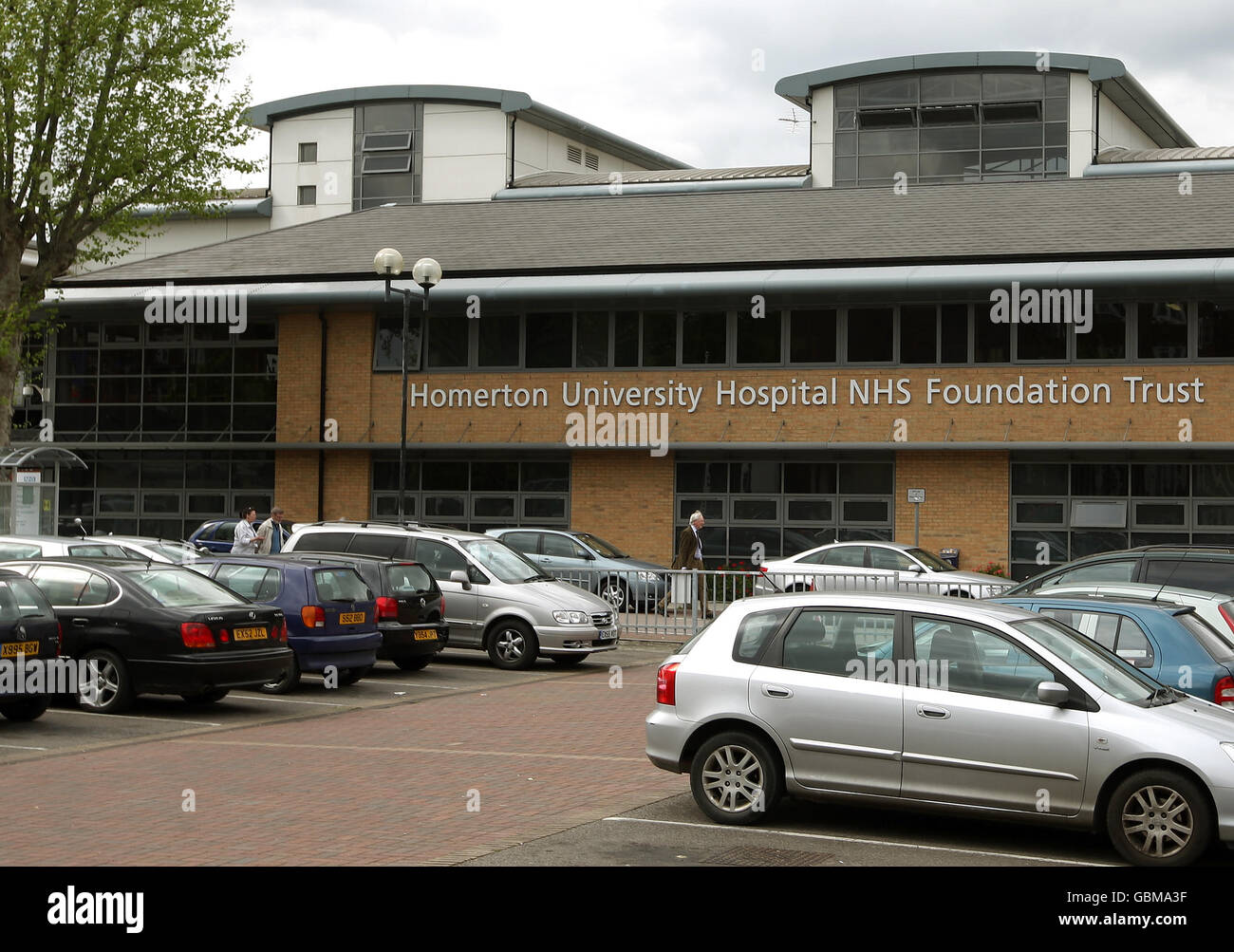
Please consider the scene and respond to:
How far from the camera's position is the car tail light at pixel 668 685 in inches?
363

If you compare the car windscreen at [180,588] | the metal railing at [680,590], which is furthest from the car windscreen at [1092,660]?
the metal railing at [680,590]

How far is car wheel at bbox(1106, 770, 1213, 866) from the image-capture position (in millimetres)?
7840

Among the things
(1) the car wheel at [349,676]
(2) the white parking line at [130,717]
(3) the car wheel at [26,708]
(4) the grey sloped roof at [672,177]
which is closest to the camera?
(3) the car wheel at [26,708]

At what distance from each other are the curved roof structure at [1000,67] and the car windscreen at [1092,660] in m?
44.6

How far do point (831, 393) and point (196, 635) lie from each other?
61.2 ft

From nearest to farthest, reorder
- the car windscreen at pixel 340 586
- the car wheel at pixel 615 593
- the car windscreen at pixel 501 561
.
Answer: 1. the car windscreen at pixel 340 586
2. the car windscreen at pixel 501 561
3. the car wheel at pixel 615 593

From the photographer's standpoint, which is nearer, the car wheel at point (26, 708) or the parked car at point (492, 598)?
the car wheel at point (26, 708)

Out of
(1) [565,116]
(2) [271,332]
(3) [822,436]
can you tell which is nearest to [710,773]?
(3) [822,436]

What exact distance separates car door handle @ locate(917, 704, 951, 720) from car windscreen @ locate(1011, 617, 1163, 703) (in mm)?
682

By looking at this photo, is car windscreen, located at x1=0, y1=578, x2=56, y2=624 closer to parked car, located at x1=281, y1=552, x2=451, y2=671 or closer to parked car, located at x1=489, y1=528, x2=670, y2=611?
parked car, located at x1=281, y1=552, x2=451, y2=671

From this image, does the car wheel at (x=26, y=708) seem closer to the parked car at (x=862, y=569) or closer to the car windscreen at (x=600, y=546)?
the parked car at (x=862, y=569)

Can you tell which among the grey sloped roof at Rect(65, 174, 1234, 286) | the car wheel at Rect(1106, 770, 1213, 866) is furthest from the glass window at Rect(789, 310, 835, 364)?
the car wheel at Rect(1106, 770, 1213, 866)

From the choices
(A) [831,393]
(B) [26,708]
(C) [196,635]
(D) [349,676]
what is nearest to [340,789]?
(C) [196,635]

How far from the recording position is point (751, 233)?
32.3 meters
